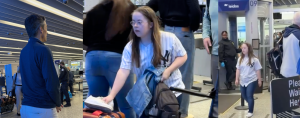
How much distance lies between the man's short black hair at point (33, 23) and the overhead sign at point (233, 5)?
1.46 metres

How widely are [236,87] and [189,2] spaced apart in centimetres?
Result: 139

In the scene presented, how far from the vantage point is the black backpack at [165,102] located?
1.28m

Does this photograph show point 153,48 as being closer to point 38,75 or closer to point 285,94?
point 38,75

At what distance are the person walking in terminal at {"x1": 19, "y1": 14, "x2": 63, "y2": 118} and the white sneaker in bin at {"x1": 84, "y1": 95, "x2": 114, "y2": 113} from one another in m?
0.45

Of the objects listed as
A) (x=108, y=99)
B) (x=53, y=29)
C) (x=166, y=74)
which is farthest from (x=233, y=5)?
(x=53, y=29)

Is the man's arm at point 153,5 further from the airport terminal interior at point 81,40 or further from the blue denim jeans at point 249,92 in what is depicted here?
the blue denim jeans at point 249,92

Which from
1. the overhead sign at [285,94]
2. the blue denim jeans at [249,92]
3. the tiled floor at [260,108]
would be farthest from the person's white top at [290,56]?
the blue denim jeans at [249,92]

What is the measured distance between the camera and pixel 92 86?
1.42 m

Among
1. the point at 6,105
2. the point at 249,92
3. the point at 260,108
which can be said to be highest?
the point at 249,92

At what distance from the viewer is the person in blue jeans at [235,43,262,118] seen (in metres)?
→ 2.27

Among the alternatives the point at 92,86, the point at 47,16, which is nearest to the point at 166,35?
the point at 92,86

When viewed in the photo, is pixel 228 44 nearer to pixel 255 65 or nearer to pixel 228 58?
pixel 228 58

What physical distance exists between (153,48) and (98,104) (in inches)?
17.6

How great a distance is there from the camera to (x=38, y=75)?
167cm
